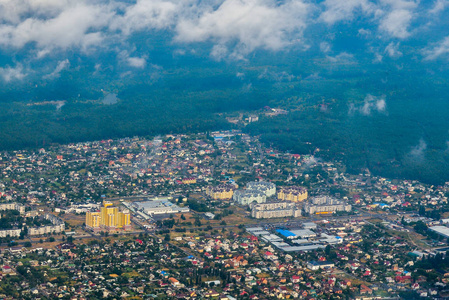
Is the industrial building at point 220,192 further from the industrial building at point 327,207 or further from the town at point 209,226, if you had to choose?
the industrial building at point 327,207

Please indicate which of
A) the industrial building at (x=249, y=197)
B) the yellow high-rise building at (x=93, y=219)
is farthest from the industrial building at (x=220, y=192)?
the yellow high-rise building at (x=93, y=219)

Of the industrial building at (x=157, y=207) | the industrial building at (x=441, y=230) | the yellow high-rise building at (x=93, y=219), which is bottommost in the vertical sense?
the industrial building at (x=441, y=230)

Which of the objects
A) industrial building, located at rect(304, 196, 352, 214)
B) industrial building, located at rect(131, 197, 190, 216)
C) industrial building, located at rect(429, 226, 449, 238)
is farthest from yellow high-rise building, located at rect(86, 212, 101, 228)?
industrial building, located at rect(429, 226, 449, 238)

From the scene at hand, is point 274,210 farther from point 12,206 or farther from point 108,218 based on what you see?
point 12,206

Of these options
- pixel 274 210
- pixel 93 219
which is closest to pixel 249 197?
pixel 274 210

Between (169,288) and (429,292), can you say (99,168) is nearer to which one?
(169,288)

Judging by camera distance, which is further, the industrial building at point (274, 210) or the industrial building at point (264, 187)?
the industrial building at point (264, 187)
